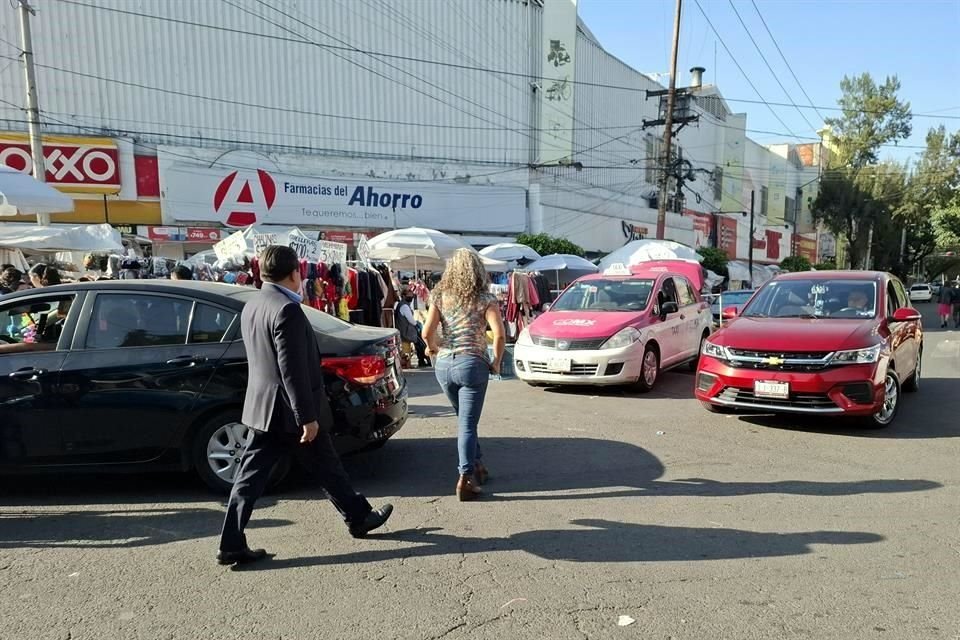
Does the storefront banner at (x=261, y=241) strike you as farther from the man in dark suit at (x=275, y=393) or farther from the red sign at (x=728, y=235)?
the red sign at (x=728, y=235)

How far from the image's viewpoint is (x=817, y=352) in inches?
244

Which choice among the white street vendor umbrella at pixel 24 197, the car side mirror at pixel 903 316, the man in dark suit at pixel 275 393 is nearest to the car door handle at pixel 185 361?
the man in dark suit at pixel 275 393

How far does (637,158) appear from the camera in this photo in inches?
1478

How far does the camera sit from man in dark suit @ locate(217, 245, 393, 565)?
3.43 metres

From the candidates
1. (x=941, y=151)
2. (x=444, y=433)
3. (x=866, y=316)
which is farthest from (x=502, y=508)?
(x=941, y=151)

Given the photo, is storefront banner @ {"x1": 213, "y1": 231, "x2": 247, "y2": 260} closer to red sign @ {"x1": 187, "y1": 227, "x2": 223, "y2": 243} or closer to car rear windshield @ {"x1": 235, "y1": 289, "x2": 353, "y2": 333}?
car rear windshield @ {"x1": 235, "y1": 289, "x2": 353, "y2": 333}

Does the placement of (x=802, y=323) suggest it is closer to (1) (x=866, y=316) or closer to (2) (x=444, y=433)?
(1) (x=866, y=316)

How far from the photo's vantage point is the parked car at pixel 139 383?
177 inches

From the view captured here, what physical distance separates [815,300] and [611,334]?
2.39 meters

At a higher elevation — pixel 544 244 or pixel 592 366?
pixel 544 244

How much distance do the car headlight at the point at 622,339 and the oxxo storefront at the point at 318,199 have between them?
17720 mm

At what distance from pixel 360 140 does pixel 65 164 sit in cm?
1111

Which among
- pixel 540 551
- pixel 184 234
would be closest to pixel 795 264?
pixel 184 234

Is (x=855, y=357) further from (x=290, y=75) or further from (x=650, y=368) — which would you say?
(x=290, y=75)
